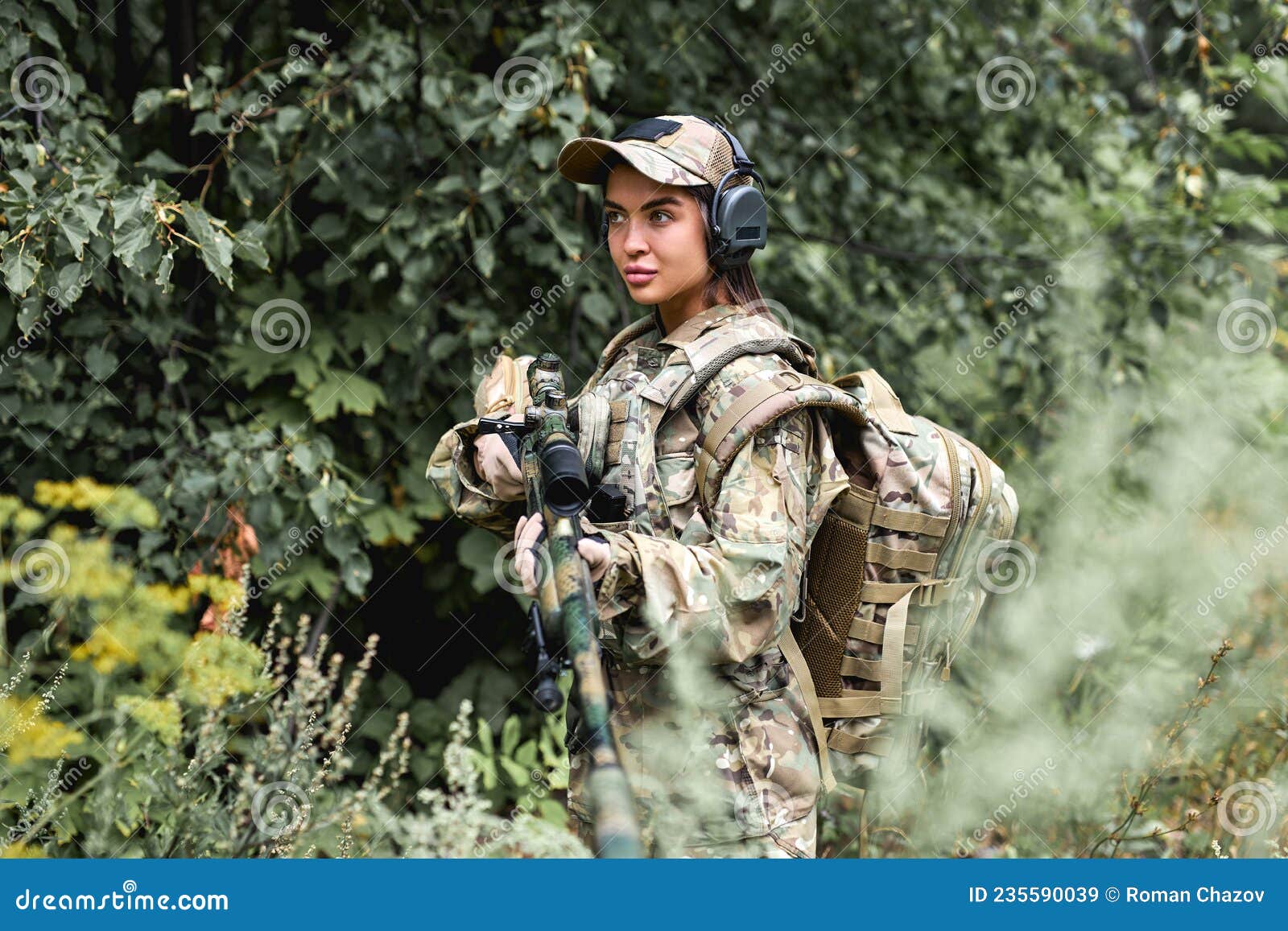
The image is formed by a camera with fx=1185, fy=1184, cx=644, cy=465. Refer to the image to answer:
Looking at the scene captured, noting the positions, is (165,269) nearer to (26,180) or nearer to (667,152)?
(26,180)

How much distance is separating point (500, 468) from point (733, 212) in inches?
27.7

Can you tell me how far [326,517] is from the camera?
391 cm

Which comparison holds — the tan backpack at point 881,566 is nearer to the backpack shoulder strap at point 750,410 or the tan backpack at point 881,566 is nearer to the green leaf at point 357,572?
the backpack shoulder strap at point 750,410

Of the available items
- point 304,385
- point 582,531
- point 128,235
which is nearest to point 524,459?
point 582,531

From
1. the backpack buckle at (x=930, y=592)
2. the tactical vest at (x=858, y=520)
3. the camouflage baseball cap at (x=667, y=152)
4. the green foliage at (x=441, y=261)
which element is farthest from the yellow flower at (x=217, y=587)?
the backpack buckle at (x=930, y=592)

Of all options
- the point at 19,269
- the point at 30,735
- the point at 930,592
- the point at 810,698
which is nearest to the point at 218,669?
the point at 30,735

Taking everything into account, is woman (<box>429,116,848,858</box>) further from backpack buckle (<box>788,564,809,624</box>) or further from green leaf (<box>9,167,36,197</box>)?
green leaf (<box>9,167,36,197</box>)

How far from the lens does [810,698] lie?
→ 250 cm

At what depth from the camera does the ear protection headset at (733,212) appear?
94.5 inches

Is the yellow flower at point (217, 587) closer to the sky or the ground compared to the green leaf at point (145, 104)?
closer to the ground

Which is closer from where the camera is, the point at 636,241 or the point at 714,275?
the point at 636,241

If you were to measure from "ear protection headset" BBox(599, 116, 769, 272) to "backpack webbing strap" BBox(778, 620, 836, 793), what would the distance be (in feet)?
2.58

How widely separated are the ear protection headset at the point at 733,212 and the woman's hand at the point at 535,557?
29.9 inches

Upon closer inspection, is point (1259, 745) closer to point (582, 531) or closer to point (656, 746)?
point (656, 746)
